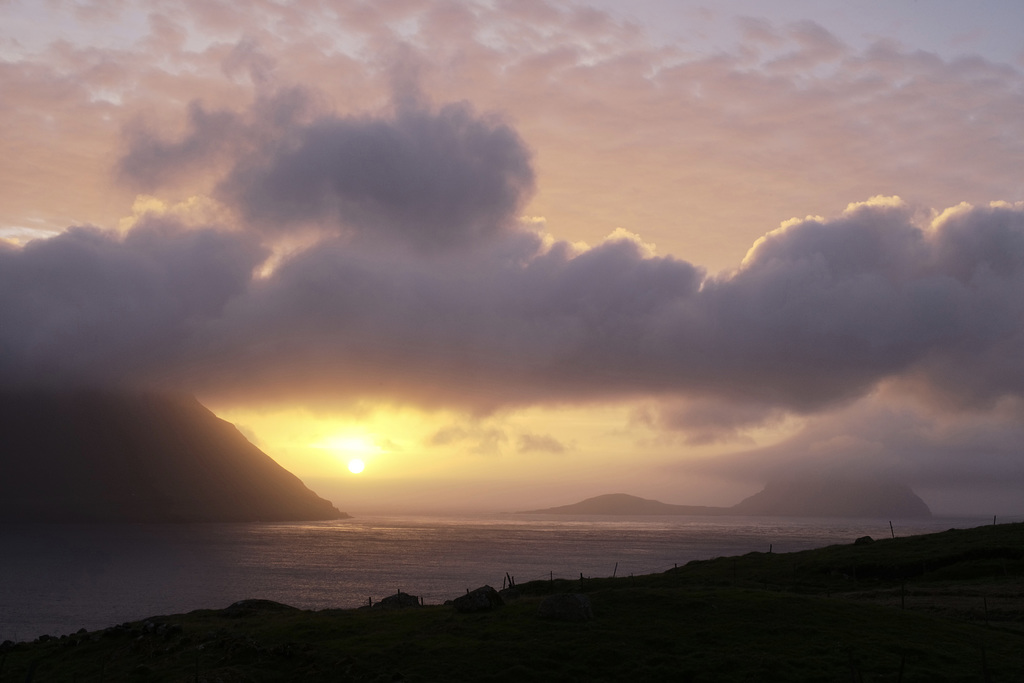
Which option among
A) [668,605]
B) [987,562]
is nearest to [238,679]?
[668,605]

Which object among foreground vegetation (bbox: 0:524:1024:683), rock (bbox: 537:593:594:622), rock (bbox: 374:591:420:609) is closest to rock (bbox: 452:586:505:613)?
foreground vegetation (bbox: 0:524:1024:683)

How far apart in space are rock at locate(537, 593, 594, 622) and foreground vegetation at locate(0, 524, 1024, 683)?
0.61 metres

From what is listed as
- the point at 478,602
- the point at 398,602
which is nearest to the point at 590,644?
the point at 478,602

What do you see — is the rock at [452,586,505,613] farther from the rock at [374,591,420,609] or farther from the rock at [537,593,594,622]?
the rock at [374,591,420,609]

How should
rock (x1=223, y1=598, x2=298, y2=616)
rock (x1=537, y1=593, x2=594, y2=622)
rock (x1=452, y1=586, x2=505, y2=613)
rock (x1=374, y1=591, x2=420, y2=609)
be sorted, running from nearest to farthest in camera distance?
rock (x1=537, y1=593, x2=594, y2=622) → rock (x1=452, y1=586, x2=505, y2=613) → rock (x1=374, y1=591, x2=420, y2=609) → rock (x1=223, y1=598, x2=298, y2=616)

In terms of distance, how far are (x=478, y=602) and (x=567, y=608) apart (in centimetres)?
724

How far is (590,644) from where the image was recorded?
45.1 metres

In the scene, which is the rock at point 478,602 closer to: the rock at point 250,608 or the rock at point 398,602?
the rock at point 398,602

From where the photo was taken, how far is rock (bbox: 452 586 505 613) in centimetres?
5353

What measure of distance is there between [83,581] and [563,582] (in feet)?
427

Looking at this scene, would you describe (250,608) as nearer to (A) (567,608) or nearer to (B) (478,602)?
(B) (478,602)

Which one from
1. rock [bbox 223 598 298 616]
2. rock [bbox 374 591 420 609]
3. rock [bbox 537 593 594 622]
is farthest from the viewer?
rock [bbox 223 598 298 616]

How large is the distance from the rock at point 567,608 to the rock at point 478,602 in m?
4.73

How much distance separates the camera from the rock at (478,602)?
53531 millimetres
